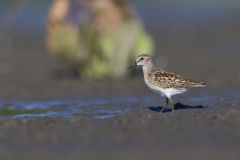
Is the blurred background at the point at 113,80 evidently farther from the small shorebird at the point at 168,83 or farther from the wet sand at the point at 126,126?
the small shorebird at the point at 168,83

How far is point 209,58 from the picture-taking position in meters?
20.1

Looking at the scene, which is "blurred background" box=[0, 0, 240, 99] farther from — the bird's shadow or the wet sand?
the bird's shadow

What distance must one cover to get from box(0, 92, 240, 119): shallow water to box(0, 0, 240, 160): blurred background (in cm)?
2

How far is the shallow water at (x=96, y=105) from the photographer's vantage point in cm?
1260

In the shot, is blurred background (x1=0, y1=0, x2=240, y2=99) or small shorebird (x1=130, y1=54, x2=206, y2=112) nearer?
small shorebird (x1=130, y1=54, x2=206, y2=112)

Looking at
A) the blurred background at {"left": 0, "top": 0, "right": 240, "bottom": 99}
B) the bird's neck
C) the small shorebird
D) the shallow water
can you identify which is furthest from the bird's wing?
the blurred background at {"left": 0, "top": 0, "right": 240, "bottom": 99}

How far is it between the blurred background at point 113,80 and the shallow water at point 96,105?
17 millimetres

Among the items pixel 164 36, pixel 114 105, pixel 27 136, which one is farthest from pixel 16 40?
pixel 27 136

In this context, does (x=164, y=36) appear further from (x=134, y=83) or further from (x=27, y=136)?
(x=27, y=136)

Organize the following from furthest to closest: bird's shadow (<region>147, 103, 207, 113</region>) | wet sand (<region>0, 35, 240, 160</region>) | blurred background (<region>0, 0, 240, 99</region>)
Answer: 1. blurred background (<region>0, 0, 240, 99</region>)
2. bird's shadow (<region>147, 103, 207, 113</region>)
3. wet sand (<region>0, 35, 240, 160</region>)

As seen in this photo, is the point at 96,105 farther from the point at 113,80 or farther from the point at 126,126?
the point at 126,126

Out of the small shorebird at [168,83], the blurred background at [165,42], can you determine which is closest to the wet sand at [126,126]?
the small shorebird at [168,83]

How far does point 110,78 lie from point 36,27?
33.0 feet

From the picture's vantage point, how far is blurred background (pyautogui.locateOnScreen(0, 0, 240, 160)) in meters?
9.48
